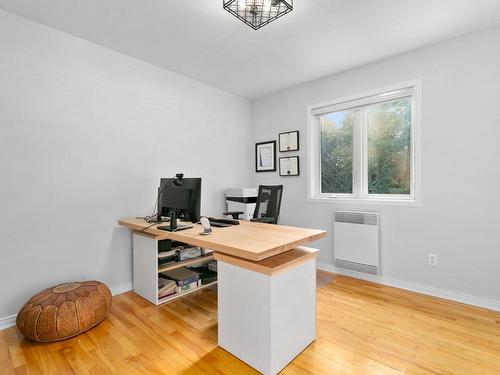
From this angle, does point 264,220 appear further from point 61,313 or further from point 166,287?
point 61,313

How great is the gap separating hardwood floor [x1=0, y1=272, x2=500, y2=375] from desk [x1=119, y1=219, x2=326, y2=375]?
0.13 metres

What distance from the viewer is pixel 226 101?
3.93 meters

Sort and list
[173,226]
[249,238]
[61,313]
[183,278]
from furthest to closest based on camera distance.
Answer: [183,278]
[173,226]
[61,313]
[249,238]

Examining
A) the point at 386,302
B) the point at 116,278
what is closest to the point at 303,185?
the point at 386,302

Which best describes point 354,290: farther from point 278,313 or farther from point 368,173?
point 278,313

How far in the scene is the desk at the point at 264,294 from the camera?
1.53 m

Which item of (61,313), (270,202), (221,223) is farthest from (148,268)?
(270,202)

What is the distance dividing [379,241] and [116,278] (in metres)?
2.92

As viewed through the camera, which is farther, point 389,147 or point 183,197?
point 389,147

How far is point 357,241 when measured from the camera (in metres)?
3.10

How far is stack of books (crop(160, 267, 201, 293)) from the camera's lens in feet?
8.84

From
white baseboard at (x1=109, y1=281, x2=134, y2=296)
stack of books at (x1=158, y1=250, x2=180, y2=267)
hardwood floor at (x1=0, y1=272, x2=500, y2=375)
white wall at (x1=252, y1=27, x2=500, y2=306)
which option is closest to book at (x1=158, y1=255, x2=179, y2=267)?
stack of books at (x1=158, y1=250, x2=180, y2=267)

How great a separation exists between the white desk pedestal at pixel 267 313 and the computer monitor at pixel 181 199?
1.92 ft

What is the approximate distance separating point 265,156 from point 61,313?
3.09 meters
